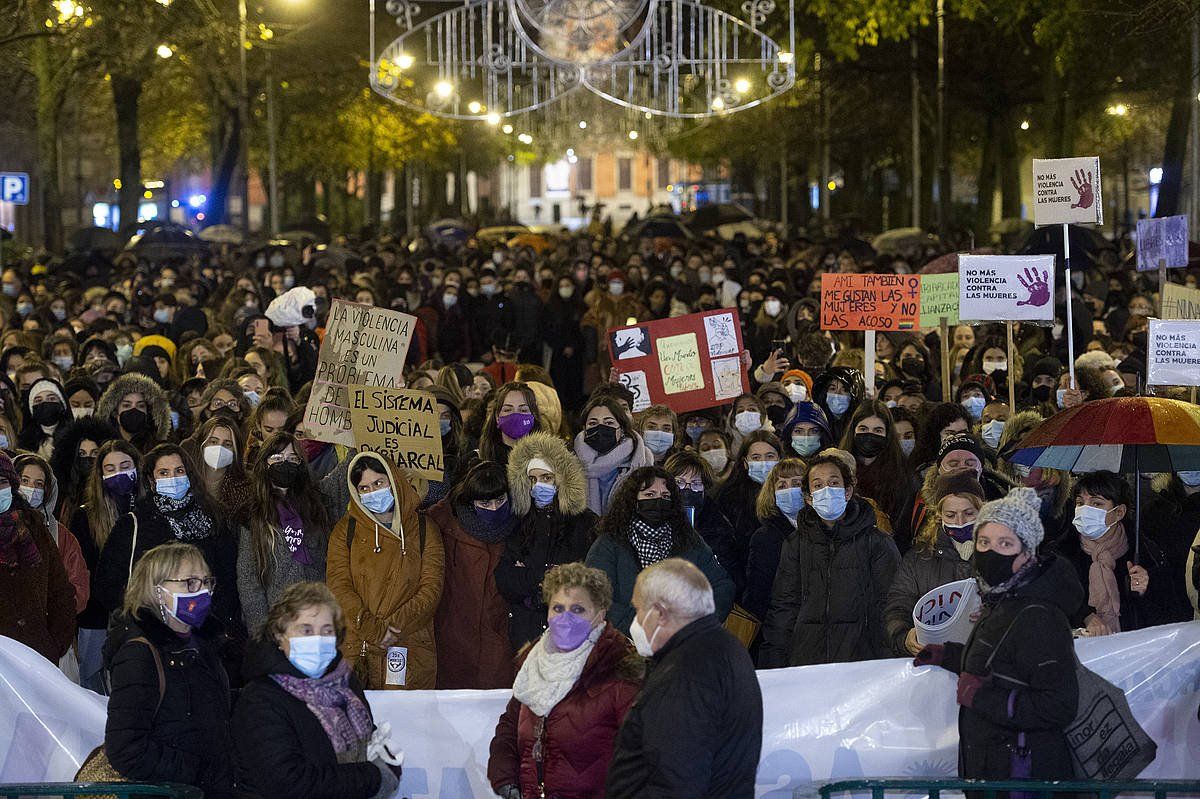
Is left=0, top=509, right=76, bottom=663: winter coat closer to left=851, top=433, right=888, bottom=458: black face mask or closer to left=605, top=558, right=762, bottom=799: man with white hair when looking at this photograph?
left=605, top=558, right=762, bottom=799: man with white hair

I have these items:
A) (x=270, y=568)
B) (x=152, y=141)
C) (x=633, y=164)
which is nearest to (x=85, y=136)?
(x=152, y=141)

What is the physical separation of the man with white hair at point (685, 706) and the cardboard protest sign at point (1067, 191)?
7.84 m

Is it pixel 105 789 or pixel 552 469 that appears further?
pixel 552 469

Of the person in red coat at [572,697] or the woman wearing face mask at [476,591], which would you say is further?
the woman wearing face mask at [476,591]

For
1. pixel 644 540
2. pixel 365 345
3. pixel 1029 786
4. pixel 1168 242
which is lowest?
pixel 1029 786

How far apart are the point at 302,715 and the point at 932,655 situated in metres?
2.43

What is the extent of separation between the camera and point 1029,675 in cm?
638

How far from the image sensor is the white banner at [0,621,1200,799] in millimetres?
7539

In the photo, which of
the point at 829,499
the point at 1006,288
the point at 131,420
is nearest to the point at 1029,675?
the point at 829,499

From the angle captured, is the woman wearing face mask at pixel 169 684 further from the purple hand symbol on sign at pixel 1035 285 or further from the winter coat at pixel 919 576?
the purple hand symbol on sign at pixel 1035 285

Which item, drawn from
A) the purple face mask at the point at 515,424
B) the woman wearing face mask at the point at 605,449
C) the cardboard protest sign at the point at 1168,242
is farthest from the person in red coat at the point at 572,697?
the cardboard protest sign at the point at 1168,242

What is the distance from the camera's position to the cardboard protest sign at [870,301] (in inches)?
559

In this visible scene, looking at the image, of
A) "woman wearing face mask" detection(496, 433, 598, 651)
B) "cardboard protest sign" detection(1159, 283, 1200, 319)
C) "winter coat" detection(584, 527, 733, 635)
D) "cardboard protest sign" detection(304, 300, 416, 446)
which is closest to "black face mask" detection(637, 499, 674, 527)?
"winter coat" detection(584, 527, 733, 635)

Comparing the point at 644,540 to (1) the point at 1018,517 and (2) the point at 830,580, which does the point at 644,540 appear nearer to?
(2) the point at 830,580
